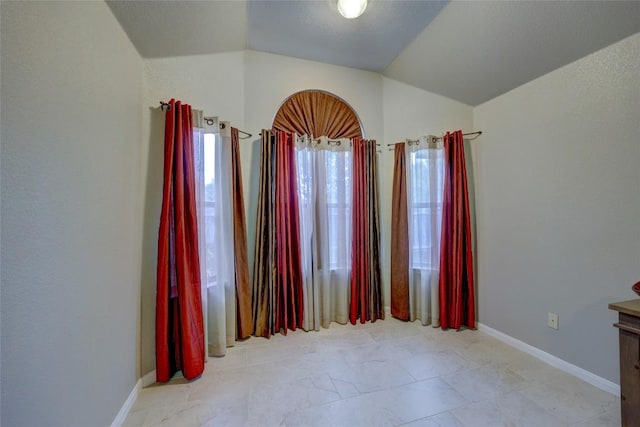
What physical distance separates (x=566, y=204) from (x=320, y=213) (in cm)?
195

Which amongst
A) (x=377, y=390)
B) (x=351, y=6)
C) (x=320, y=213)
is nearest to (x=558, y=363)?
(x=377, y=390)

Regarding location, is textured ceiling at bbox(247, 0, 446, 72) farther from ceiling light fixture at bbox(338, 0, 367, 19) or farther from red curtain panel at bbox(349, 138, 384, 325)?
red curtain panel at bbox(349, 138, 384, 325)

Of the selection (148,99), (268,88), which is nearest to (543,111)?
(268,88)

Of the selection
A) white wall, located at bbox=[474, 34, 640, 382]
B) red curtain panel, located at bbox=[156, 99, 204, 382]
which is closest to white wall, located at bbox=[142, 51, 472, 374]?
red curtain panel, located at bbox=[156, 99, 204, 382]

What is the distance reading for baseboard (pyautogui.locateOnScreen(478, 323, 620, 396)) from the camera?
164 cm

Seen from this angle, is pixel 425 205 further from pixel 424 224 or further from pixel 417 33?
pixel 417 33

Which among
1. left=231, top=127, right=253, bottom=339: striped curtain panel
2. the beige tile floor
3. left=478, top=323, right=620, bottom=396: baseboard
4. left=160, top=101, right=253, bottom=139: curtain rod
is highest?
left=160, top=101, right=253, bottom=139: curtain rod

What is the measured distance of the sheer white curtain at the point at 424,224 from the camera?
103 inches

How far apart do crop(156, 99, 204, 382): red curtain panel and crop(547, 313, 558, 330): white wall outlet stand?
2616 mm

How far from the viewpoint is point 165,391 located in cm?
169

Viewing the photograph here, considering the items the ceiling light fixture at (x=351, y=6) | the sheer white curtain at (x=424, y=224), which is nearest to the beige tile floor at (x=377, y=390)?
the sheer white curtain at (x=424, y=224)

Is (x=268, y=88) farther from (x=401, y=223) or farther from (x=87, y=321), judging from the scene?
(x=87, y=321)

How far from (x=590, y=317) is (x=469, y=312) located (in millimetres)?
913

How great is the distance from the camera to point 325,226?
2.63 m
